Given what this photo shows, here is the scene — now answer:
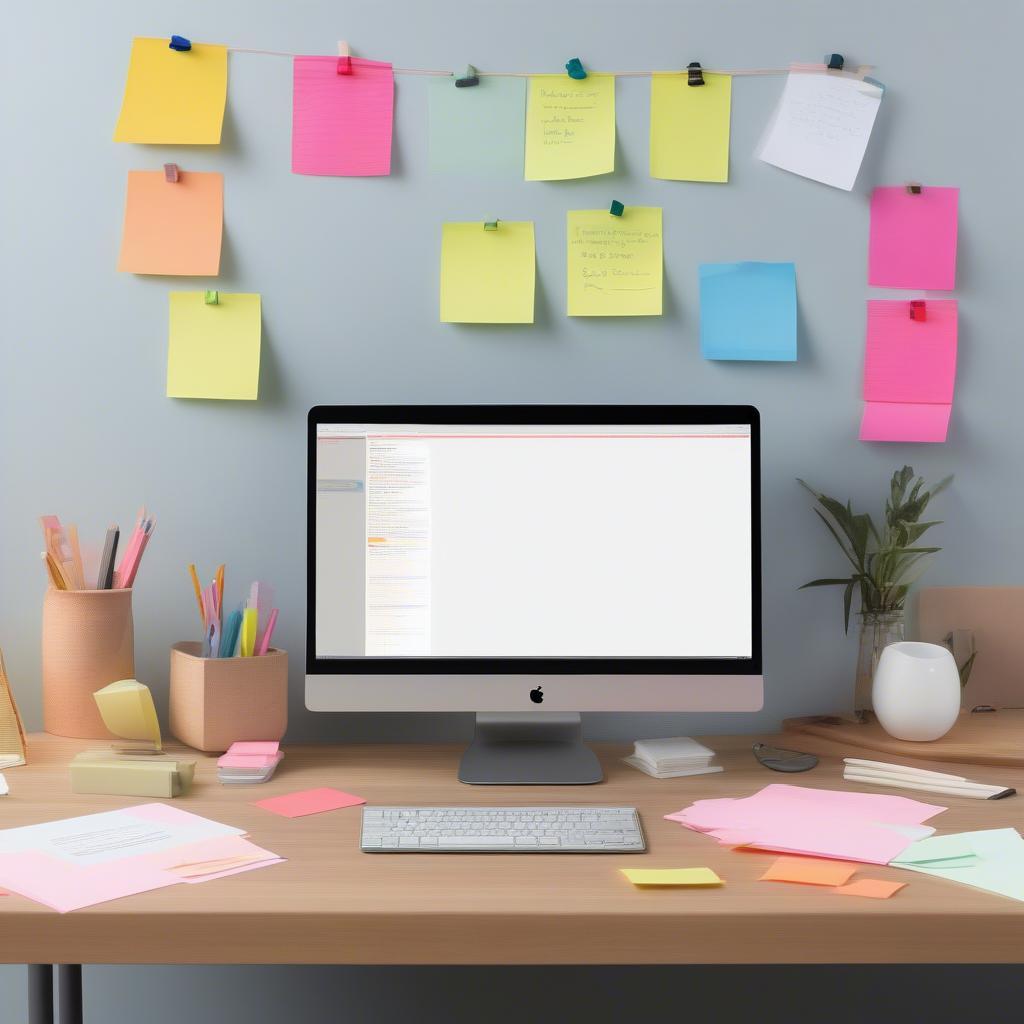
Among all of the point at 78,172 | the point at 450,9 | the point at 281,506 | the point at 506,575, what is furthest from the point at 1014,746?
the point at 78,172

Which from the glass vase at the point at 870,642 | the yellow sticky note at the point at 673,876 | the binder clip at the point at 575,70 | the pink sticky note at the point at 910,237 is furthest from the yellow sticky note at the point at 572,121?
the yellow sticky note at the point at 673,876

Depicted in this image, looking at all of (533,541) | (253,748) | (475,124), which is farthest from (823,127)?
(253,748)

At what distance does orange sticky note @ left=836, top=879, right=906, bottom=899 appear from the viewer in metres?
0.85

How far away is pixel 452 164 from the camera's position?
54.8 inches

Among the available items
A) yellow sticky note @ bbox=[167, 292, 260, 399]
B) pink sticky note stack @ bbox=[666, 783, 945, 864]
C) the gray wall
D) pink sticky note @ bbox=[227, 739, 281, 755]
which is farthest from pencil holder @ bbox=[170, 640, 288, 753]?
pink sticky note stack @ bbox=[666, 783, 945, 864]

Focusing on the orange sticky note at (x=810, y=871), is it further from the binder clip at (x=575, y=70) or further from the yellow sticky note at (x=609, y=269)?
the binder clip at (x=575, y=70)

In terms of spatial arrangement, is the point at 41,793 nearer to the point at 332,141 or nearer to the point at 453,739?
the point at 453,739

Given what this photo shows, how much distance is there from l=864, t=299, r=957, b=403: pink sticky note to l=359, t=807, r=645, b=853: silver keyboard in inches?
28.6

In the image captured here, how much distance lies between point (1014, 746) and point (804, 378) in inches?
21.0

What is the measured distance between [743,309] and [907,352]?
0.77ft

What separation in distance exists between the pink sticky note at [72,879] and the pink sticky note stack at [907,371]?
3.44 feet

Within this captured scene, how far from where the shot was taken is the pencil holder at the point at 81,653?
1277mm

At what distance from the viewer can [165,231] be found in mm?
1373

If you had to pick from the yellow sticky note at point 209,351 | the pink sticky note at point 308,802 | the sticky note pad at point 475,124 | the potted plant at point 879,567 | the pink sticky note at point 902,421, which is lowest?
the pink sticky note at point 308,802
